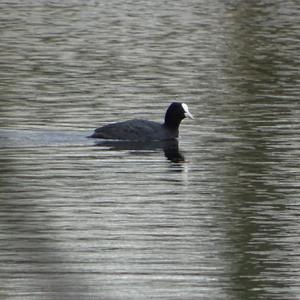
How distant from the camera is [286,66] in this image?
121 feet

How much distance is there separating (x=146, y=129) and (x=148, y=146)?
0.46 meters

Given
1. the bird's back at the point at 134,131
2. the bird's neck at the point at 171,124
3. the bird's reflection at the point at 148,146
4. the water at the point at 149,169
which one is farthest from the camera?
the bird's neck at the point at 171,124

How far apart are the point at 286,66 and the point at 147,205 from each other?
67.7ft

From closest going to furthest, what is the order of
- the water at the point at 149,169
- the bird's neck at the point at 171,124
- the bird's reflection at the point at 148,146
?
the water at the point at 149,169 < the bird's reflection at the point at 148,146 < the bird's neck at the point at 171,124

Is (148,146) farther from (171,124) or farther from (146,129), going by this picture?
(171,124)

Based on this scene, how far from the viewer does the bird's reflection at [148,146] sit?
2306 cm

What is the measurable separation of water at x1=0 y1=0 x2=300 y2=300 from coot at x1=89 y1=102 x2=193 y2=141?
0.30m

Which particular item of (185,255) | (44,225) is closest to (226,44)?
(185,255)

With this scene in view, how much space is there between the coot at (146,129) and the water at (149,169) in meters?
0.30

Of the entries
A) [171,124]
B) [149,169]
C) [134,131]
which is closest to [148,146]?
[134,131]

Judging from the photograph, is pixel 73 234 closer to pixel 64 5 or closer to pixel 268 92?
pixel 268 92

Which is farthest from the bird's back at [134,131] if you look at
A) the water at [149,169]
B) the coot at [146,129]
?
the water at [149,169]

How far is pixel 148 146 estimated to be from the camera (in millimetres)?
23875

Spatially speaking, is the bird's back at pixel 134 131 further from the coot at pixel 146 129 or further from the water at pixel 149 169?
the water at pixel 149 169
